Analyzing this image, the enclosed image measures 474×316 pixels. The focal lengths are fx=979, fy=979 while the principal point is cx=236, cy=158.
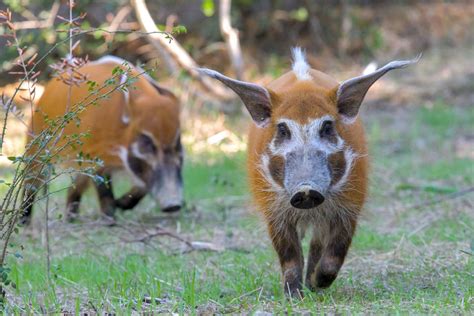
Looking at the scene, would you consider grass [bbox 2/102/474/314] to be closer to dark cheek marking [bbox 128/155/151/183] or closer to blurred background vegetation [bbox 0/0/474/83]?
dark cheek marking [bbox 128/155/151/183]

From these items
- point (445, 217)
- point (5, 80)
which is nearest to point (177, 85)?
point (5, 80)

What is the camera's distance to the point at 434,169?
1041 cm

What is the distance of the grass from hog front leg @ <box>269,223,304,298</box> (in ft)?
0.33

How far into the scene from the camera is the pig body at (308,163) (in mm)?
5184

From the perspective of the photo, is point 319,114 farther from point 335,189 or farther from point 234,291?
point 234,291

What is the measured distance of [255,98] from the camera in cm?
552

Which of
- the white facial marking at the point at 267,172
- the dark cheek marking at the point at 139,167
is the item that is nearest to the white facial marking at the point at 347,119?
the white facial marking at the point at 267,172

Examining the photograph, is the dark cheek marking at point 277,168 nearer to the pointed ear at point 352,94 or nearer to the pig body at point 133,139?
the pointed ear at point 352,94

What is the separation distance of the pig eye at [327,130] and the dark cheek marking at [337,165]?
11cm

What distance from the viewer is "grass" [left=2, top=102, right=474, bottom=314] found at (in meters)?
4.92

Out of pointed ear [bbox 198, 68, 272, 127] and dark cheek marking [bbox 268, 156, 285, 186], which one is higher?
pointed ear [bbox 198, 68, 272, 127]

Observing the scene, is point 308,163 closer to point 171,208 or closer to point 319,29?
point 171,208

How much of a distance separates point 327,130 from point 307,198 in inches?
21.1

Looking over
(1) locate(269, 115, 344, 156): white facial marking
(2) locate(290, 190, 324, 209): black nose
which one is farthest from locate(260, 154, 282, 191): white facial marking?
(2) locate(290, 190, 324, 209): black nose
